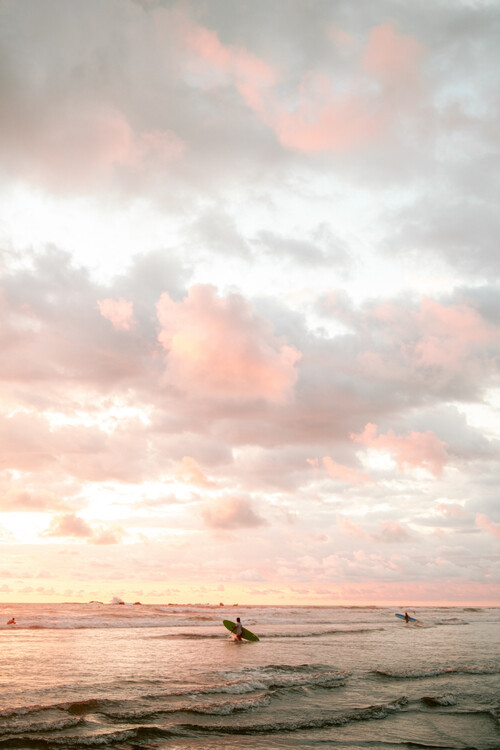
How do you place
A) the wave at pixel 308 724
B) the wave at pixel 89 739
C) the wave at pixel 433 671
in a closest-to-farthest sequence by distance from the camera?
the wave at pixel 89 739, the wave at pixel 308 724, the wave at pixel 433 671

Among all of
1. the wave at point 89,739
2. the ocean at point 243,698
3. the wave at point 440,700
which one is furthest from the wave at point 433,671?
the wave at point 89,739

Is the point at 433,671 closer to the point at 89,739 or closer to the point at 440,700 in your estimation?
the point at 440,700

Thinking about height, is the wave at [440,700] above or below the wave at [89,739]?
below

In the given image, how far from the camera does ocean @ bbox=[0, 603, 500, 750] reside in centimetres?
1310

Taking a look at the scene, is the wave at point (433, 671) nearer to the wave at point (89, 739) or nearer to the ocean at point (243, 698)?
the ocean at point (243, 698)

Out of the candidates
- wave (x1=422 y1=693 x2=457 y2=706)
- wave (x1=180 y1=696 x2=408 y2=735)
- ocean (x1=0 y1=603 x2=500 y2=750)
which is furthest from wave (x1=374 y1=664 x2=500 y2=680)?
wave (x1=180 y1=696 x2=408 y2=735)

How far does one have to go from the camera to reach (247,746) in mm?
12398

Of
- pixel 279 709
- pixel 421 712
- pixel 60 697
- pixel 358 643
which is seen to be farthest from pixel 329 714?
pixel 358 643

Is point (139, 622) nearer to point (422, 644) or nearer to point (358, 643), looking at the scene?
point (358, 643)

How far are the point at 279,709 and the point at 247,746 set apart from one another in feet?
15.6

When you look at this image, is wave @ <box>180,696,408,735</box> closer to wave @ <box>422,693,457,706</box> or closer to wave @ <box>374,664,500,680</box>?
wave @ <box>422,693,457,706</box>

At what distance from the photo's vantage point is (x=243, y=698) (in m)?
18.0

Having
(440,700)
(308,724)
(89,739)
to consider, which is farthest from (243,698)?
(89,739)

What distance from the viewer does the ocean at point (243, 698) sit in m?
13.1
